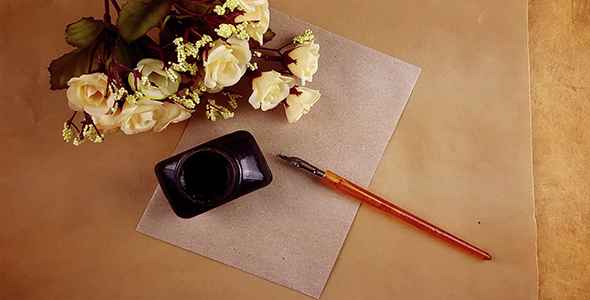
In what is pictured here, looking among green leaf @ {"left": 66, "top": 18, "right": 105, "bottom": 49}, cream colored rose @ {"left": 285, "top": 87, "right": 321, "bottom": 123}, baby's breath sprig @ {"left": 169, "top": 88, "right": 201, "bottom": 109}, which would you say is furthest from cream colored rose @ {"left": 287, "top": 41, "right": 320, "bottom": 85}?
green leaf @ {"left": 66, "top": 18, "right": 105, "bottom": 49}

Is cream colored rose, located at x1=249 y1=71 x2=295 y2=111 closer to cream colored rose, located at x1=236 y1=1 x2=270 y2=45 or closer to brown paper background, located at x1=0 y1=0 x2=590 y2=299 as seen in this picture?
cream colored rose, located at x1=236 y1=1 x2=270 y2=45

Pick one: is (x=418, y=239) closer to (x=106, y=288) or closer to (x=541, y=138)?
(x=541, y=138)

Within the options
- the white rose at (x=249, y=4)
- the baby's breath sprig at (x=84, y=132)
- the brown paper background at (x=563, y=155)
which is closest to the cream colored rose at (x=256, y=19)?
the white rose at (x=249, y=4)

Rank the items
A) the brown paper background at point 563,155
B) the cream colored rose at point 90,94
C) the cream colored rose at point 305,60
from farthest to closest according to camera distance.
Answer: the brown paper background at point 563,155, the cream colored rose at point 305,60, the cream colored rose at point 90,94

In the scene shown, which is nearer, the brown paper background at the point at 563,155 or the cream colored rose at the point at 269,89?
the cream colored rose at the point at 269,89

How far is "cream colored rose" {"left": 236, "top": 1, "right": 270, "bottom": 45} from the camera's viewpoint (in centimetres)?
50

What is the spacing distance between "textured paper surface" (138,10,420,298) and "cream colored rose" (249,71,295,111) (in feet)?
0.31

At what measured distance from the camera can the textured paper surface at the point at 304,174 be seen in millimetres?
656

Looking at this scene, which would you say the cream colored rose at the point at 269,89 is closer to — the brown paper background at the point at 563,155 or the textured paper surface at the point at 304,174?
the textured paper surface at the point at 304,174

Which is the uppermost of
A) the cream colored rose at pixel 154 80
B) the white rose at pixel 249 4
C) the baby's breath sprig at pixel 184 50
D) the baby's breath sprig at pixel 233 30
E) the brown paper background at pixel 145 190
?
the white rose at pixel 249 4

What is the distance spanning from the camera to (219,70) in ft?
1.65

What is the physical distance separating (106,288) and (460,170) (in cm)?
55

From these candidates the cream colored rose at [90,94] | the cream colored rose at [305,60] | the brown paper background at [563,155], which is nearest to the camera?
the cream colored rose at [90,94]

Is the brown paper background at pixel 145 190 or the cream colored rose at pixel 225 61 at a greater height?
the cream colored rose at pixel 225 61
